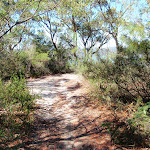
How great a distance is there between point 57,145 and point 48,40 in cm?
1828

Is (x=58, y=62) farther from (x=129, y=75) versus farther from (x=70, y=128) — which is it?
(x=70, y=128)

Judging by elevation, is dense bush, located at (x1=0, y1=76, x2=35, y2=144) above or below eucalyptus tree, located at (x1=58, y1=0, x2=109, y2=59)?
below

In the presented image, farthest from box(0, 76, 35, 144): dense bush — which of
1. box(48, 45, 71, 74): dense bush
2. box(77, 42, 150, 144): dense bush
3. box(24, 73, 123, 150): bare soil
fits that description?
box(48, 45, 71, 74): dense bush

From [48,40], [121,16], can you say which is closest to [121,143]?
[121,16]

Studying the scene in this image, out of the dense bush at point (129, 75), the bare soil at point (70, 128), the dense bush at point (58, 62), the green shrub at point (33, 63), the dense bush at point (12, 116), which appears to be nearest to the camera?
the bare soil at point (70, 128)

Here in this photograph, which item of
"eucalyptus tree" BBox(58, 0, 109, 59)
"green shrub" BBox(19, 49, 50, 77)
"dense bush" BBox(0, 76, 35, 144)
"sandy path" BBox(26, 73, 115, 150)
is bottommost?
"sandy path" BBox(26, 73, 115, 150)

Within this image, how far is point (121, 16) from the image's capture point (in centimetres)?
1174

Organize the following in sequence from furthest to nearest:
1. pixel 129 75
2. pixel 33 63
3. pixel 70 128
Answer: pixel 33 63, pixel 129 75, pixel 70 128

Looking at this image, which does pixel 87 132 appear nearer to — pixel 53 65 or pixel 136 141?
pixel 136 141

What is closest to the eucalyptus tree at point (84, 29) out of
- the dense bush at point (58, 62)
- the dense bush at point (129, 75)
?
the dense bush at point (58, 62)

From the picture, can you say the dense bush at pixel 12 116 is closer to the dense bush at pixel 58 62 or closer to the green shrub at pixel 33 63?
the green shrub at pixel 33 63

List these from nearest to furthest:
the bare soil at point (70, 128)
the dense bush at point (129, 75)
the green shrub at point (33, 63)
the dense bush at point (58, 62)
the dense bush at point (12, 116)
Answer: the bare soil at point (70, 128) < the dense bush at point (12, 116) < the dense bush at point (129, 75) < the green shrub at point (33, 63) < the dense bush at point (58, 62)

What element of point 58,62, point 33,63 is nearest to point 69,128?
point 33,63

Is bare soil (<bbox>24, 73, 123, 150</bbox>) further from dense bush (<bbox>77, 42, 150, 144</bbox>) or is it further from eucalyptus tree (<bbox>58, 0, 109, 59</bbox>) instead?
eucalyptus tree (<bbox>58, 0, 109, 59</bbox>)
